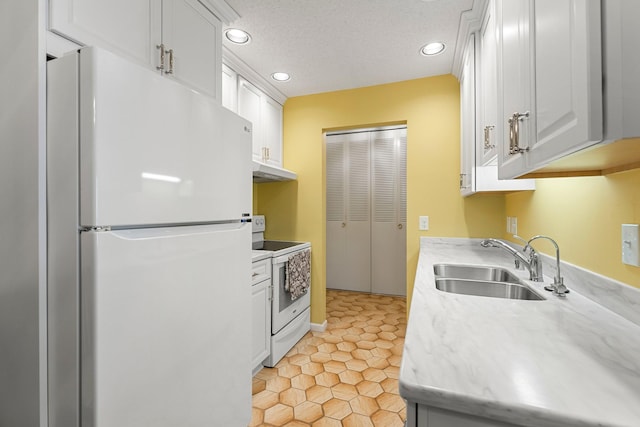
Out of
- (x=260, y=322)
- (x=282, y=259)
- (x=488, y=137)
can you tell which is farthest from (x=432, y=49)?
(x=260, y=322)

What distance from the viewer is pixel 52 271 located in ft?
2.90

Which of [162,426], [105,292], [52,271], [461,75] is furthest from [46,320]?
[461,75]

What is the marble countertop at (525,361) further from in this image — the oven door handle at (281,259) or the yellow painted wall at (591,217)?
the oven door handle at (281,259)

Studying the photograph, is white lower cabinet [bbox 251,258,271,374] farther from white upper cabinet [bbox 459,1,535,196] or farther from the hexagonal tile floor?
white upper cabinet [bbox 459,1,535,196]

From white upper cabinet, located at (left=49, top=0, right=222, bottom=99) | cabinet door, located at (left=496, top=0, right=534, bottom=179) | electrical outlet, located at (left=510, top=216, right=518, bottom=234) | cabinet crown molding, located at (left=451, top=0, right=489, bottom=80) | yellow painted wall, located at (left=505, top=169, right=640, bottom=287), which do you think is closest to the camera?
cabinet door, located at (left=496, top=0, right=534, bottom=179)

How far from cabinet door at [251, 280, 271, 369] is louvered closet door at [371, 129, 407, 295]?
211cm

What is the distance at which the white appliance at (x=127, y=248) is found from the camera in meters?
0.82

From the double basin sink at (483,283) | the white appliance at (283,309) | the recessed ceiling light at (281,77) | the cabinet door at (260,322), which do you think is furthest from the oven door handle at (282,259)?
the recessed ceiling light at (281,77)

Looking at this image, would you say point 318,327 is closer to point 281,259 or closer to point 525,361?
point 281,259

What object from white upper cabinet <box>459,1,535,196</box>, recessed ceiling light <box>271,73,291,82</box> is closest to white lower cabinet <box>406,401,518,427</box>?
white upper cabinet <box>459,1,535,196</box>

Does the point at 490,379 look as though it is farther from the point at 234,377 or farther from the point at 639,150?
the point at 234,377

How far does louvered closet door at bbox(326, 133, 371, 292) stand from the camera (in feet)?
13.0

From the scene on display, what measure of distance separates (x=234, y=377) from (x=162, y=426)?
375 mm

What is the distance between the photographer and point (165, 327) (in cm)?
99
